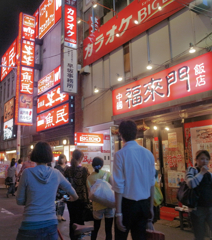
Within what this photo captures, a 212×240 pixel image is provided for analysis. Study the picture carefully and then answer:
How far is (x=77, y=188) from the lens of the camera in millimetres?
4492

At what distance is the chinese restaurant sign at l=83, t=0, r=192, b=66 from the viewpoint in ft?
26.3

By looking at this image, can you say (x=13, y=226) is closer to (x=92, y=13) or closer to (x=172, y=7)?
(x=172, y=7)

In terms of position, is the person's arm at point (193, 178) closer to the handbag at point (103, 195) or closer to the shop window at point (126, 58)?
the handbag at point (103, 195)

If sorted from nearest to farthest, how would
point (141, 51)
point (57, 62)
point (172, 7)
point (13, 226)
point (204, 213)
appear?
point (204, 213), point (13, 226), point (172, 7), point (141, 51), point (57, 62)

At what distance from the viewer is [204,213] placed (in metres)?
3.71

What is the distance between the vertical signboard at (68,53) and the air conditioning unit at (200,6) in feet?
22.3

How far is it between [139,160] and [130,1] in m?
9.34

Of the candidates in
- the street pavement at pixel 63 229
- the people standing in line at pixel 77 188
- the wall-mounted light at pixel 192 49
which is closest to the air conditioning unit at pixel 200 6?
the wall-mounted light at pixel 192 49

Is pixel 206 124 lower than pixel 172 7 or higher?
lower

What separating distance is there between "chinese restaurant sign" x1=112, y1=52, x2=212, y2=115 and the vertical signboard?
3.26 metres

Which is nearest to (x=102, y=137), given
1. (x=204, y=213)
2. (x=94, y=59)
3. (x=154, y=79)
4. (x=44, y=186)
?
(x=94, y=59)

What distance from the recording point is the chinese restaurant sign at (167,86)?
6114 millimetres


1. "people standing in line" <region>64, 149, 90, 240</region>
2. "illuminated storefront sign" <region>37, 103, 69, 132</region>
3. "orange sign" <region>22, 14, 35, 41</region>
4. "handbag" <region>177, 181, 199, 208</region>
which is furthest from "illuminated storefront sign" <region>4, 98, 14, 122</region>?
"handbag" <region>177, 181, 199, 208</region>

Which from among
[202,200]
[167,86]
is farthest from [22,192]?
[167,86]
